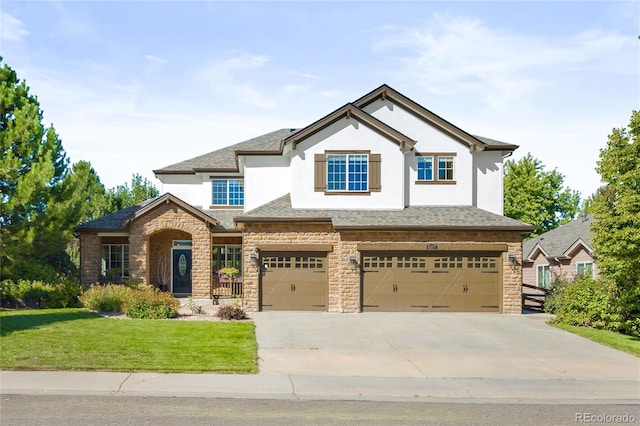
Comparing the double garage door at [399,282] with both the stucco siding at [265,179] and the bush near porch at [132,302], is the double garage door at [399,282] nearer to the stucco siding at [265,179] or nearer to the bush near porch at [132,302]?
the bush near porch at [132,302]

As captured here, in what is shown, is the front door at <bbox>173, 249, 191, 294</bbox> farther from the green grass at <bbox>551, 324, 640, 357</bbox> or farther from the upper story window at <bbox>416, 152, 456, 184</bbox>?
the green grass at <bbox>551, 324, 640, 357</bbox>

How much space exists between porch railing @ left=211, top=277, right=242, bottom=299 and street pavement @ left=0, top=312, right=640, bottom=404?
783 centimetres

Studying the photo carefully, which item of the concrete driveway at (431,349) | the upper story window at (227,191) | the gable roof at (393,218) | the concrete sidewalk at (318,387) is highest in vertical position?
the upper story window at (227,191)

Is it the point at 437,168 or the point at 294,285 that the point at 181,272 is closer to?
the point at 294,285

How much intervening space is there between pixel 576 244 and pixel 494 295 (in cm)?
1325

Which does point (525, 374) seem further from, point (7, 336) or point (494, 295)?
point (7, 336)

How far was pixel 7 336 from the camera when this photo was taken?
590 inches

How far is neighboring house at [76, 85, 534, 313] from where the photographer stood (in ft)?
74.6

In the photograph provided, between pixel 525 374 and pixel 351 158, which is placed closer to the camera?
pixel 525 374

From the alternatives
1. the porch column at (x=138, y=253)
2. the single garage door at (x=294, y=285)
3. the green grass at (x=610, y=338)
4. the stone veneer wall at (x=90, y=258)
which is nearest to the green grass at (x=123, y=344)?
the single garage door at (x=294, y=285)

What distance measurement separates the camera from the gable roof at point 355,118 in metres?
24.2

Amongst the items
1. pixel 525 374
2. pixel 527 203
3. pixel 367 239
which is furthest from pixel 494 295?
pixel 527 203

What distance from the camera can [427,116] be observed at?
25.6m

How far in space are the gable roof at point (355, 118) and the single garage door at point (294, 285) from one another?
5010 mm
